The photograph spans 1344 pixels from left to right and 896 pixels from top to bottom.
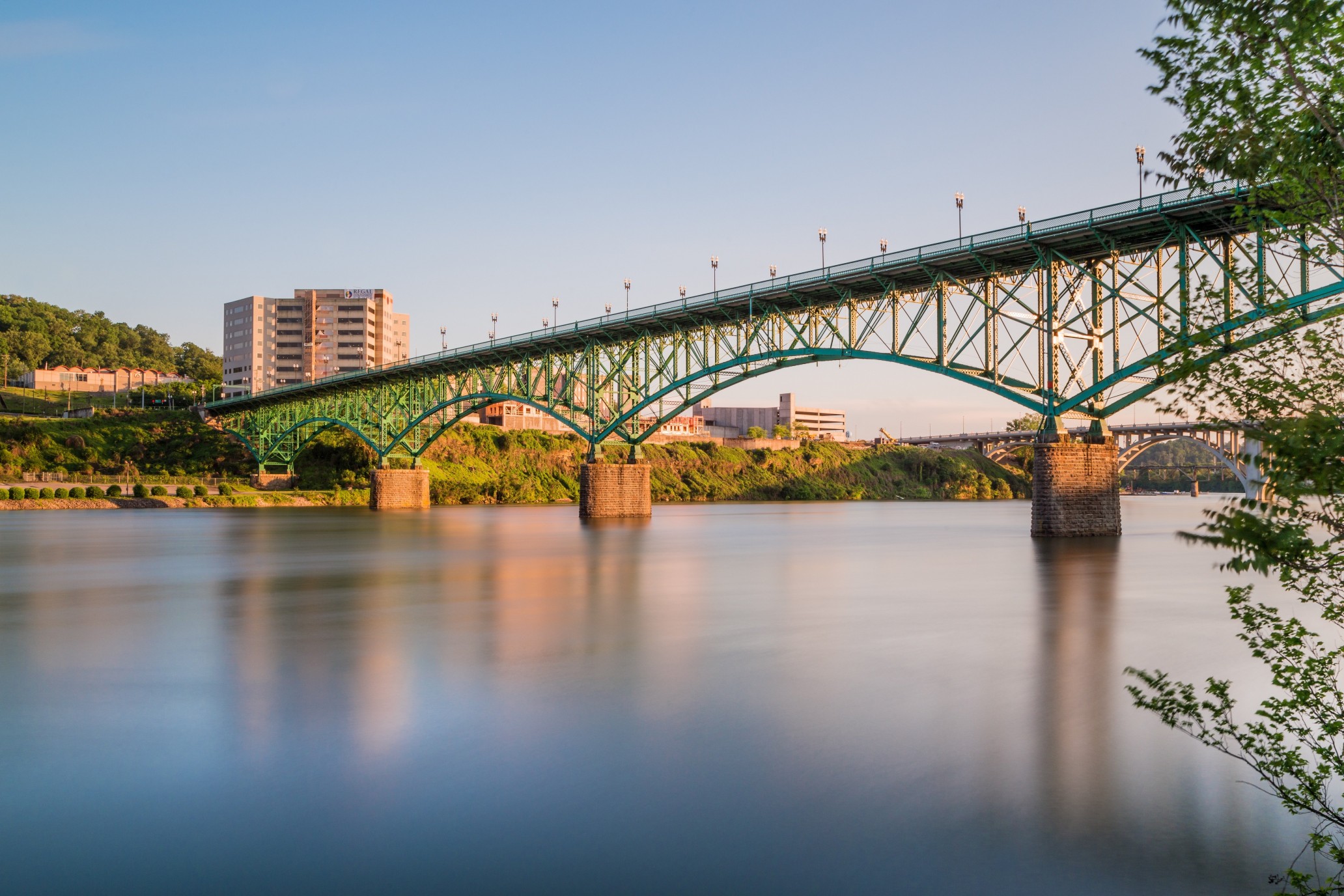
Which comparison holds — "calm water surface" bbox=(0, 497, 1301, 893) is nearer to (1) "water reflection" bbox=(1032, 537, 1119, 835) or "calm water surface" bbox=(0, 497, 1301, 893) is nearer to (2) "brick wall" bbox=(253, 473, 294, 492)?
(1) "water reflection" bbox=(1032, 537, 1119, 835)

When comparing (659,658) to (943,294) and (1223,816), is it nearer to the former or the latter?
(1223,816)

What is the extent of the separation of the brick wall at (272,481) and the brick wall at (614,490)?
5857 centimetres

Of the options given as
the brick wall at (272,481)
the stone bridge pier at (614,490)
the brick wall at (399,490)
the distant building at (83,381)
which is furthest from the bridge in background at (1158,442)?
the distant building at (83,381)

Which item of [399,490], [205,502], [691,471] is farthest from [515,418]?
[205,502]

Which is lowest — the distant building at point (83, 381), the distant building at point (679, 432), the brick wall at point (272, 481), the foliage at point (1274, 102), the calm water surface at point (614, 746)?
the calm water surface at point (614, 746)

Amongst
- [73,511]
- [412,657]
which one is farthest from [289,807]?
[73,511]

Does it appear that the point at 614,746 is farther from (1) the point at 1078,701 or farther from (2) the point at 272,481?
(2) the point at 272,481

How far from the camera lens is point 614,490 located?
78125 mm

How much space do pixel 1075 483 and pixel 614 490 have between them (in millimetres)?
40060

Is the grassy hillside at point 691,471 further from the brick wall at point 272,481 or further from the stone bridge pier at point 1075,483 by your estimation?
the stone bridge pier at point 1075,483

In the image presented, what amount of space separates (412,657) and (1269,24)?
16.5 meters

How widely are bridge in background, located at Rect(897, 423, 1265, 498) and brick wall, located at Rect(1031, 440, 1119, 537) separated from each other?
85 centimetres

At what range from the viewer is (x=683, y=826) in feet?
30.2

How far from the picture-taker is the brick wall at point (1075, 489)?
4469 centimetres
